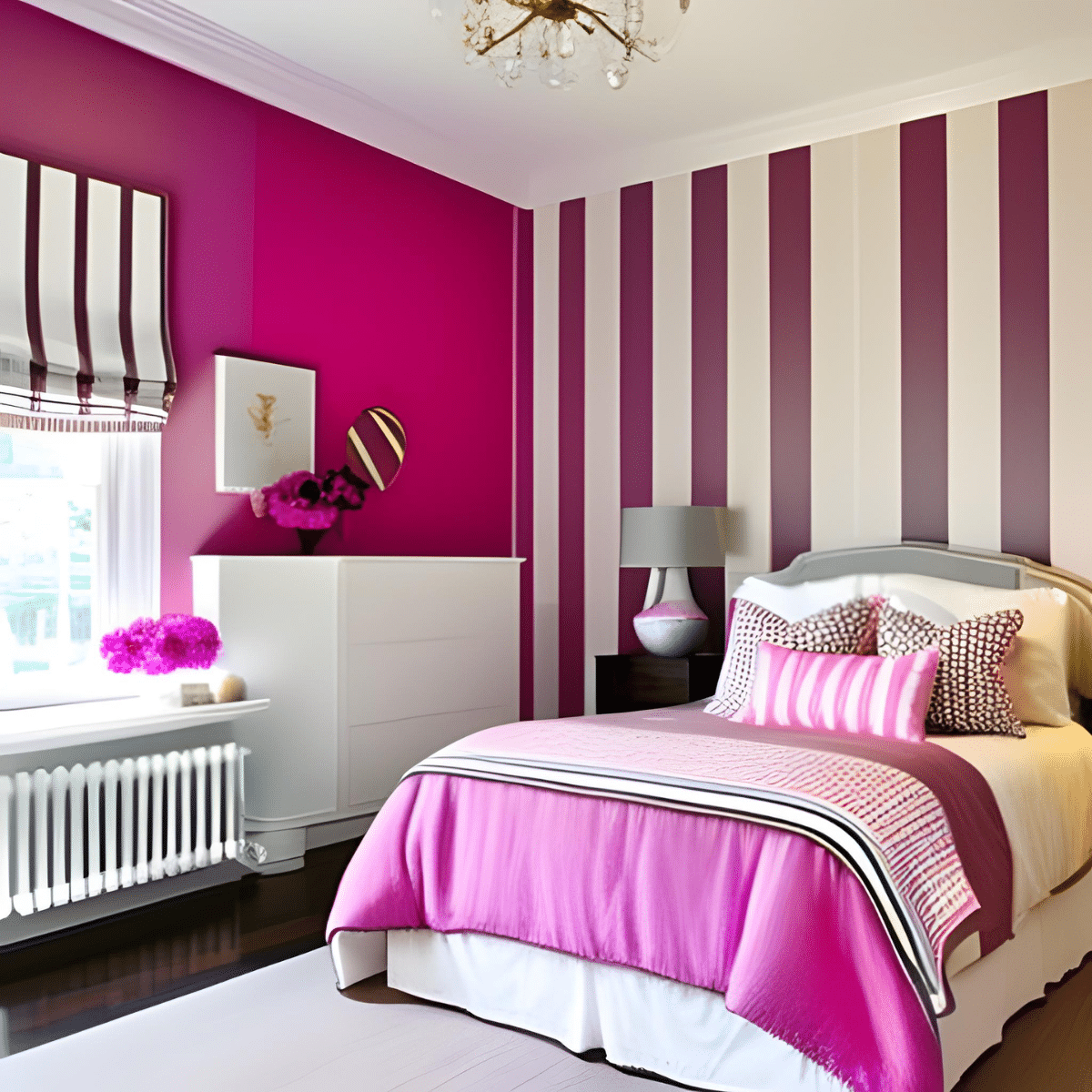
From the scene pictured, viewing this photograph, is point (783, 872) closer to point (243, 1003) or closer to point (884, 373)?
point (243, 1003)

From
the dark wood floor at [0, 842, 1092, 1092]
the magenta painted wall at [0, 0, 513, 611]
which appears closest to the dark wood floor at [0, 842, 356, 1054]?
the dark wood floor at [0, 842, 1092, 1092]

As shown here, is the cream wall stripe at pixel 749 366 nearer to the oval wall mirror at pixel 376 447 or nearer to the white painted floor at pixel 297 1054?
the oval wall mirror at pixel 376 447

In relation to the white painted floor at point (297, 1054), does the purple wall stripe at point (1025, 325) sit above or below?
above

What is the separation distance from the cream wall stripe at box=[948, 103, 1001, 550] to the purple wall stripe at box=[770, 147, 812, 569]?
0.57m

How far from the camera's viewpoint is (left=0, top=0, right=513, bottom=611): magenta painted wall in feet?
11.5

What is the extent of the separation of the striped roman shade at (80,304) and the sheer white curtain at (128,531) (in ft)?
0.33

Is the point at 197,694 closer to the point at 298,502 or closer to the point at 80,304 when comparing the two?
the point at 298,502

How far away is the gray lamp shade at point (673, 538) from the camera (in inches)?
168

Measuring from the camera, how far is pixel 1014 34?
3.65 m

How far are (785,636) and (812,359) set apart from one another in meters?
1.43

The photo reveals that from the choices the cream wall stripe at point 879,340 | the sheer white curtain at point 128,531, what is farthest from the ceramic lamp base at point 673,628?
the sheer white curtain at point 128,531

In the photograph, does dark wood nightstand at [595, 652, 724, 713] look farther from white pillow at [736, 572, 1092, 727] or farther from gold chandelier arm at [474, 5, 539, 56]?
gold chandelier arm at [474, 5, 539, 56]

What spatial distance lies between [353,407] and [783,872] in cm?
294

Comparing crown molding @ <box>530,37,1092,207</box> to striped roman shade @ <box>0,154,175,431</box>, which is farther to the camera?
crown molding @ <box>530,37,1092,207</box>
